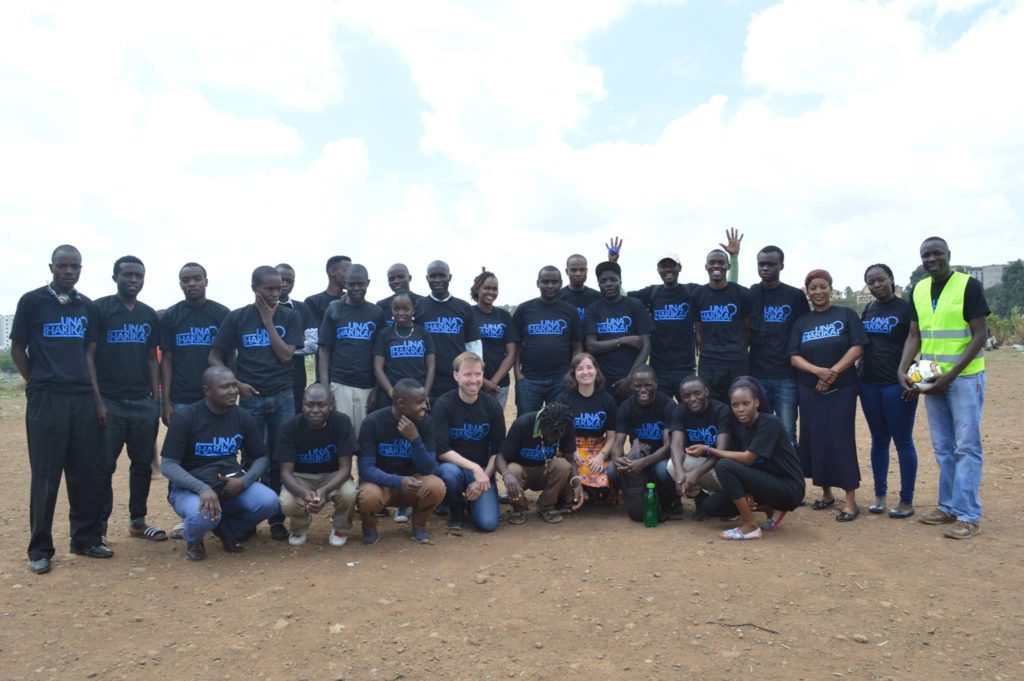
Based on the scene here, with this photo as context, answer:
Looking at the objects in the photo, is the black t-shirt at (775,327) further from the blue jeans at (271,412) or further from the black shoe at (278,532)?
the black shoe at (278,532)

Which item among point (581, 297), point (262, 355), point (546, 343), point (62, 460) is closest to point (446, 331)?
point (546, 343)

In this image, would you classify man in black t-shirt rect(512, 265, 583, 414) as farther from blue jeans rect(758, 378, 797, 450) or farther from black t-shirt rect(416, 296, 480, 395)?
blue jeans rect(758, 378, 797, 450)

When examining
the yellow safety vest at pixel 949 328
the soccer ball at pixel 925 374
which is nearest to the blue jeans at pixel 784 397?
the soccer ball at pixel 925 374

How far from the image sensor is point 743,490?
5.91 metres

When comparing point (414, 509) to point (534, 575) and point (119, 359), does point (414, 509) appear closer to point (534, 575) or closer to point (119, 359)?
point (534, 575)

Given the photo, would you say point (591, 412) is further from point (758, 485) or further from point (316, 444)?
point (316, 444)

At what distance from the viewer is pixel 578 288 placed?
7.58 m

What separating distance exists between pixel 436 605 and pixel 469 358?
2.33 meters

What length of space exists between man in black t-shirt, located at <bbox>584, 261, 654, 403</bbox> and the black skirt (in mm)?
1547

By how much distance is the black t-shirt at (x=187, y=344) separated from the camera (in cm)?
632

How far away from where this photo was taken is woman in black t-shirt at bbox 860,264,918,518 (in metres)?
6.31

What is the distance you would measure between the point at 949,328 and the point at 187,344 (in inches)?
249

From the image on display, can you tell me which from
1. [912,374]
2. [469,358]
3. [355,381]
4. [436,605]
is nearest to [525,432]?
[469,358]

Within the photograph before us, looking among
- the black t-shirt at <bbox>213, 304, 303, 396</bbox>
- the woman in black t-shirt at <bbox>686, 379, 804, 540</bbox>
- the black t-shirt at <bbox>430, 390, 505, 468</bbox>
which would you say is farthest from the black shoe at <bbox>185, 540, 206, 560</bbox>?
the woman in black t-shirt at <bbox>686, 379, 804, 540</bbox>
